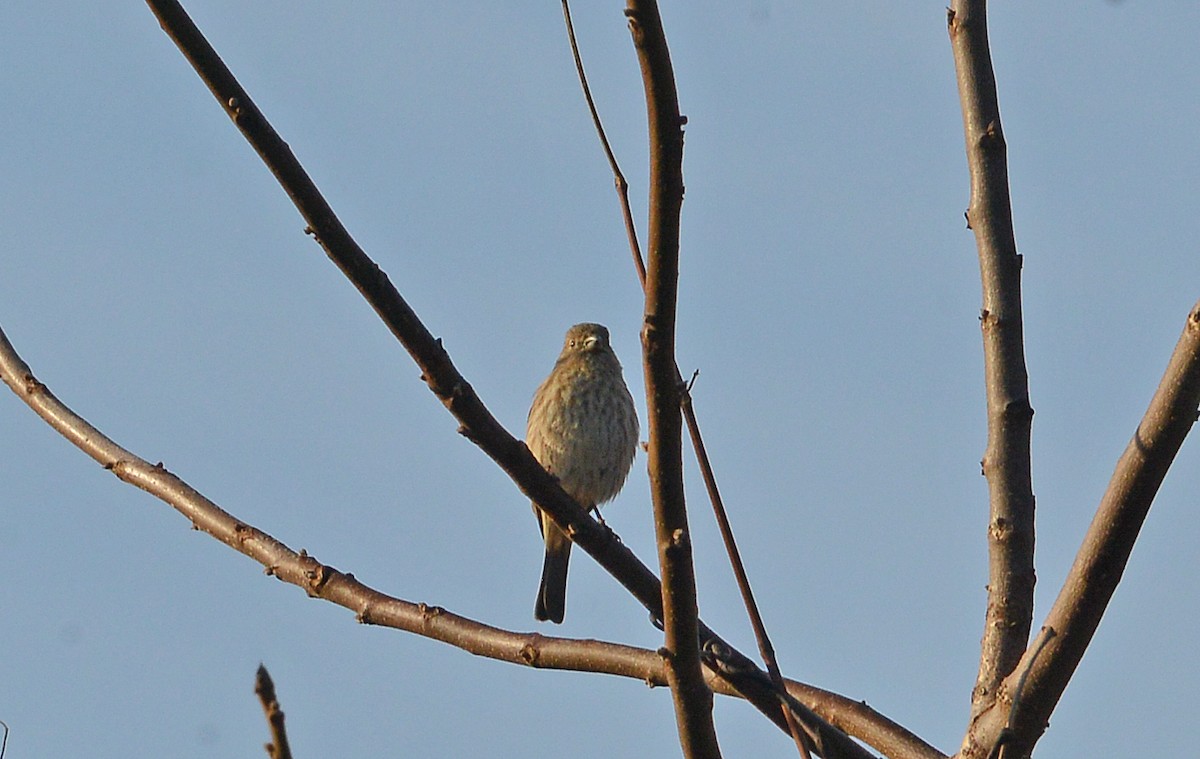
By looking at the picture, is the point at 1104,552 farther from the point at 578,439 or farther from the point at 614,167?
the point at 578,439

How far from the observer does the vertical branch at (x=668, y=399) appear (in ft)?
8.27

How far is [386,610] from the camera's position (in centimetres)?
398

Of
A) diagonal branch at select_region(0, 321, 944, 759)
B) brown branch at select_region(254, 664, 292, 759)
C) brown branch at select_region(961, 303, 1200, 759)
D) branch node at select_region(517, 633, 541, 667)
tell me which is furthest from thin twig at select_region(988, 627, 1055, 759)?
brown branch at select_region(254, 664, 292, 759)

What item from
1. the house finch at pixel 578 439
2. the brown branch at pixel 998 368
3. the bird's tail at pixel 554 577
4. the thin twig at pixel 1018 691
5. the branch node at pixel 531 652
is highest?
the house finch at pixel 578 439

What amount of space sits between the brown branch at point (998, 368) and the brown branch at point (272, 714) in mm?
2088

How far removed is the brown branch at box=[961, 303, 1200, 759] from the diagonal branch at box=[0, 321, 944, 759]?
537 mm

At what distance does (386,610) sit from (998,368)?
1.59m

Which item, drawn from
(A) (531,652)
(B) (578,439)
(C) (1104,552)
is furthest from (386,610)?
(B) (578,439)

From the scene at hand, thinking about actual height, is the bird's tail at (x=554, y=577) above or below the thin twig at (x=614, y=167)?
above

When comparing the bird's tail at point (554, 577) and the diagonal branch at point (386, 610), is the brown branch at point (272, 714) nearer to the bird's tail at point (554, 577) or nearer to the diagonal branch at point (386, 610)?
the diagonal branch at point (386, 610)

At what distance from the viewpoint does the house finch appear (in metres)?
9.21

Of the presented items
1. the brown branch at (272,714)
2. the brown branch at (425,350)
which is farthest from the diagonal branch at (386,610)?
the brown branch at (272,714)

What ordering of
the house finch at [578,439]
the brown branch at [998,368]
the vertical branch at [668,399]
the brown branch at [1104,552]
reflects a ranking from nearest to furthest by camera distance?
1. the vertical branch at [668,399]
2. the brown branch at [1104,552]
3. the brown branch at [998,368]
4. the house finch at [578,439]

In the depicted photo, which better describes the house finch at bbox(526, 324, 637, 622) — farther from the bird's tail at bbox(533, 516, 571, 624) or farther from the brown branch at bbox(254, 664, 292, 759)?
the brown branch at bbox(254, 664, 292, 759)
